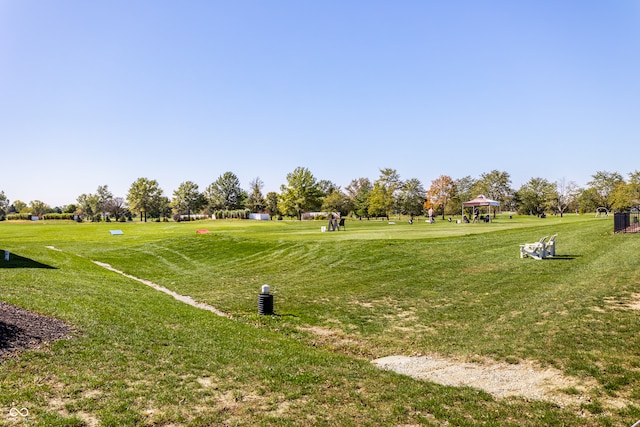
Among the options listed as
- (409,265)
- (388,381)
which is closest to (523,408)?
(388,381)

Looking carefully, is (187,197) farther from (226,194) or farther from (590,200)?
(590,200)

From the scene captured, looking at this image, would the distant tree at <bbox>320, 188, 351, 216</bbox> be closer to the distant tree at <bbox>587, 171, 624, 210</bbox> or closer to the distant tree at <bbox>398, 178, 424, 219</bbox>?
the distant tree at <bbox>398, 178, 424, 219</bbox>

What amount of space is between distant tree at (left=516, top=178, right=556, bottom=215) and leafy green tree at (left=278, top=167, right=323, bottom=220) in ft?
173

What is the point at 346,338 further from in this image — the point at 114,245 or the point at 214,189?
the point at 214,189

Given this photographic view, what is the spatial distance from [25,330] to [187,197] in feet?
377

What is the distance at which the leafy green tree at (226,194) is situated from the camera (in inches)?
5000

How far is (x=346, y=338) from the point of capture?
11.4 metres

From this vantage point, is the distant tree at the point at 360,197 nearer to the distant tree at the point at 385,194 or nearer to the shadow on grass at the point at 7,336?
the distant tree at the point at 385,194

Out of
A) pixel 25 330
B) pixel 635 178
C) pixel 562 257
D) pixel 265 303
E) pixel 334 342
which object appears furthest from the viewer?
pixel 635 178

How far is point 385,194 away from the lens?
92875mm

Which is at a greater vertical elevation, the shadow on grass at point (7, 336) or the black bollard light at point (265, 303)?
the shadow on grass at point (7, 336)

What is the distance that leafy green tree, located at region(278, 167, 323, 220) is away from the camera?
90.2 meters

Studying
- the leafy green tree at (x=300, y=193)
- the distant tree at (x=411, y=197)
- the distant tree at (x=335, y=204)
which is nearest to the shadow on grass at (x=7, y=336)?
the leafy green tree at (x=300, y=193)

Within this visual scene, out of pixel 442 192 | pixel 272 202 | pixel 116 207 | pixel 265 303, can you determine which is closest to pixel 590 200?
pixel 442 192
